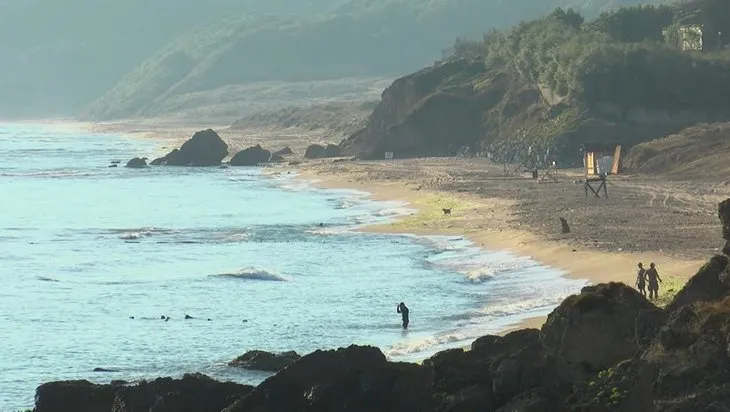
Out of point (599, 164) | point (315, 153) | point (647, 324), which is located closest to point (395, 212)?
point (599, 164)

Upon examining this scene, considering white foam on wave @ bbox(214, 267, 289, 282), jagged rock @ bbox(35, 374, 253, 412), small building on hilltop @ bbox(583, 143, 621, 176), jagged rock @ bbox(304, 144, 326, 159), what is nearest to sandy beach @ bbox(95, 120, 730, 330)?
small building on hilltop @ bbox(583, 143, 621, 176)

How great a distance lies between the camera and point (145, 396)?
18.8 metres

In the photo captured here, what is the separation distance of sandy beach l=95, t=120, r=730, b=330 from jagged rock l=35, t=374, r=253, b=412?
13811mm

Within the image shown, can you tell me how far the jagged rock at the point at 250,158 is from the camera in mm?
108562

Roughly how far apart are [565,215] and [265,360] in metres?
25.7

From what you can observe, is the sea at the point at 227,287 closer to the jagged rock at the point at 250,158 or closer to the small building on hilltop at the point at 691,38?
the small building on hilltop at the point at 691,38

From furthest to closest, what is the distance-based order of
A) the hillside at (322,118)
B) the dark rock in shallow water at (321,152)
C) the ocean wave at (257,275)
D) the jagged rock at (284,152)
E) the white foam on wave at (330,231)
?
the hillside at (322,118), the jagged rock at (284,152), the dark rock in shallow water at (321,152), the white foam on wave at (330,231), the ocean wave at (257,275)

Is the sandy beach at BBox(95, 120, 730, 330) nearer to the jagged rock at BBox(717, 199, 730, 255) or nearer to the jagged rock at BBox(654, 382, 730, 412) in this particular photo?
the jagged rock at BBox(717, 199, 730, 255)

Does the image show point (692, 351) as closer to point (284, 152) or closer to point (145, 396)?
point (145, 396)

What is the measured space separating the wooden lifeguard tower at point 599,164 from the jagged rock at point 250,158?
4245 centimetres

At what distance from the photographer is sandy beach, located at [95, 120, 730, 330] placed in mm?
39844

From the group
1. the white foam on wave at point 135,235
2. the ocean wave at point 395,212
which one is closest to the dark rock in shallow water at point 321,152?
the ocean wave at point 395,212

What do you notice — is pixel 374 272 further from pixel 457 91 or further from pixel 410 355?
pixel 457 91

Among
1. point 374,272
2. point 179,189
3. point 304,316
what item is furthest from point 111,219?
point 304,316
